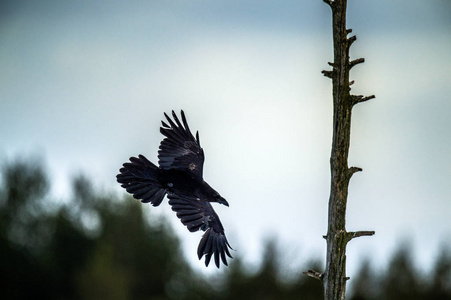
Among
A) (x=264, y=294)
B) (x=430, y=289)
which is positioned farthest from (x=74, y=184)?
(x=430, y=289)

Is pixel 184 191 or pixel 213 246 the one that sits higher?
pixel 184 191

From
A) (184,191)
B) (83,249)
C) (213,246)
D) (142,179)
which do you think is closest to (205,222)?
(213,246)

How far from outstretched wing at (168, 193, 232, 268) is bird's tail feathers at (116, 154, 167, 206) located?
25 centimetres

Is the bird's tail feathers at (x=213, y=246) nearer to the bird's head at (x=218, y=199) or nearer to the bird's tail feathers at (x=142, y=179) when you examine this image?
the bird's head at (x=218, y=199)

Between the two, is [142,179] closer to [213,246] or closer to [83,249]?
[213,246]

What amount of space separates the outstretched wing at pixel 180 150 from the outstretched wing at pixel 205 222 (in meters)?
0.51

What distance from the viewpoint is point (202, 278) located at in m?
34.1

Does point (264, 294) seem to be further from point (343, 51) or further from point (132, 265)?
point (343, 51)

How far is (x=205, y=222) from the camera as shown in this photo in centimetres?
1157

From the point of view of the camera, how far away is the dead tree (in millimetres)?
10789

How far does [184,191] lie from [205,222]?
563 mm

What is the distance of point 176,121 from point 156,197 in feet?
4.49

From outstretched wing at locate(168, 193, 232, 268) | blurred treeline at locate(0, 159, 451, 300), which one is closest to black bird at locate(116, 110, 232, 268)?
outstretched wing at locate(168, 193, 232, 268)

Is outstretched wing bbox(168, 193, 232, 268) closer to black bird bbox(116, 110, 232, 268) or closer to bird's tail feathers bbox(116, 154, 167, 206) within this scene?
black bird bbox(116, 110, 232, 268)
